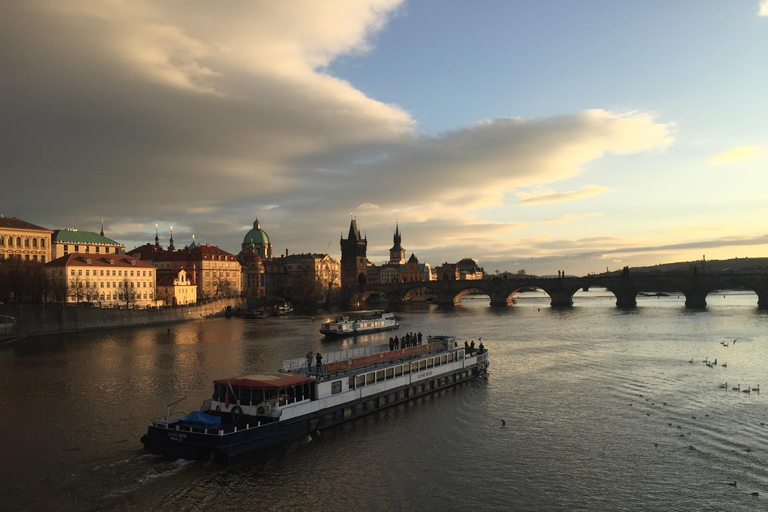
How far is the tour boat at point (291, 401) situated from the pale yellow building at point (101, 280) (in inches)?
3224

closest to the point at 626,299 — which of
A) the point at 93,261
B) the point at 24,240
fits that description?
the point at 93,261

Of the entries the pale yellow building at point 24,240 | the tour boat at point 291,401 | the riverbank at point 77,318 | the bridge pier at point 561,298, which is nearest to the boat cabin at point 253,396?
the tour boat at point 291,401

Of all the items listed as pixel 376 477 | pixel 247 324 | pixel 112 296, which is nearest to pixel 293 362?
pixel 376 477

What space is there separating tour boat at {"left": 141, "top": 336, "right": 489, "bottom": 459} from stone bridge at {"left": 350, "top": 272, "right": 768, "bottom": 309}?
110662 mm

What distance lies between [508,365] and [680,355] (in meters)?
20.5

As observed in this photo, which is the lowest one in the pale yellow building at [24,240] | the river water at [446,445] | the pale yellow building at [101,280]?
the river water at [446,445]

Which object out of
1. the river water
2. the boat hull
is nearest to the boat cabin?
the boat hull

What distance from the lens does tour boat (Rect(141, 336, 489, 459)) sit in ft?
92.7

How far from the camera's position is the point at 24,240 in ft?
390

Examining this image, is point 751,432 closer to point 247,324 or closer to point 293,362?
point 293,362

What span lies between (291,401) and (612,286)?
136726 millimetres

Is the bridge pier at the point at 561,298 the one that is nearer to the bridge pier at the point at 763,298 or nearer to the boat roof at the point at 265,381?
the bridge pier at the point at 763,298

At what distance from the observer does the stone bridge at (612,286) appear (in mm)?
133875

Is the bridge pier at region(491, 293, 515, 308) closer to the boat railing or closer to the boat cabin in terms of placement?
the boat railing
